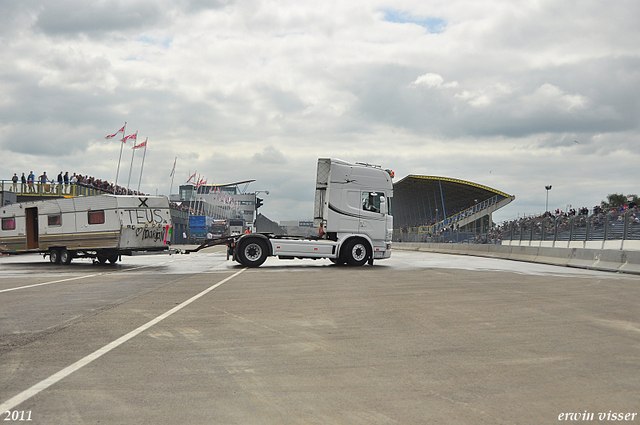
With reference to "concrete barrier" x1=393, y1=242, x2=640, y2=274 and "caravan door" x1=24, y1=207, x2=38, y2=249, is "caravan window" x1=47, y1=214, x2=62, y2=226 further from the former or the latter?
"concrete barrier" x1=393, y1=242, x2=640, y2=274

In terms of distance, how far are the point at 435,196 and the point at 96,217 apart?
277 feet

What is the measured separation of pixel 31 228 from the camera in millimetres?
25828

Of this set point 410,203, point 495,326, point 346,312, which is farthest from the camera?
point 410,203

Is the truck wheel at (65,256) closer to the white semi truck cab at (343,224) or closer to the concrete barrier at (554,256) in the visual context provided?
the white semi truck cab at (343,224)

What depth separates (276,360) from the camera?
600 cm

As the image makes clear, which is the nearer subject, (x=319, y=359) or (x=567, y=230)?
(x=319, y=359)

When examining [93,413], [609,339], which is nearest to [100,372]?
[93,413]

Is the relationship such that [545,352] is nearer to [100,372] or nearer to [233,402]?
[233,402]

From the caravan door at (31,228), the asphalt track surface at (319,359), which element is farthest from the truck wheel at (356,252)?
the caravan door at (31,228)

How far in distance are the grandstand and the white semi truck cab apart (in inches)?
1802

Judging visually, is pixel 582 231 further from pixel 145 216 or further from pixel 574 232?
pixel 145 216

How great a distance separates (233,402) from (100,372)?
1.64 m

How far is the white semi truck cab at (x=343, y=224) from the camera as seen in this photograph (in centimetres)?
2184

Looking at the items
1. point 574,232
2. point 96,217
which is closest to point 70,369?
point 96,217
